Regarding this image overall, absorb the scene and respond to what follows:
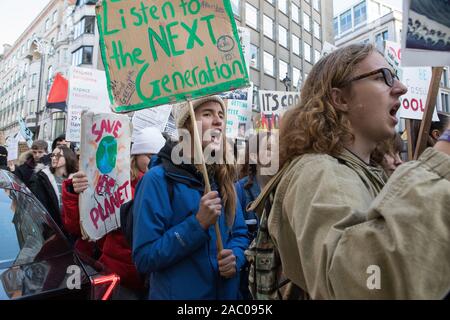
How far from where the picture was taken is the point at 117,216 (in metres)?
2.89

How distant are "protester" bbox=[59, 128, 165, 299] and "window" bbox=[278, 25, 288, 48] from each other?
28828 mm

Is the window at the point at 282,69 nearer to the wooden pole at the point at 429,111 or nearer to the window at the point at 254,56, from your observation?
the window at the point at 254,56

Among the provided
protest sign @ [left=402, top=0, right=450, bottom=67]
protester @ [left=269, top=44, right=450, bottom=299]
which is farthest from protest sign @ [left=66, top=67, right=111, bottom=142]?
protester @ [left=269, top=44, right=450, bottom=299]

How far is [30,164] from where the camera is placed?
588 centimetres

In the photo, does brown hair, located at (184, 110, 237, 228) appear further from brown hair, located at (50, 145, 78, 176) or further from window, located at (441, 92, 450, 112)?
window, located at (441, 92, 450, 112)

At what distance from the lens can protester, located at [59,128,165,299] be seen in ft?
8.74

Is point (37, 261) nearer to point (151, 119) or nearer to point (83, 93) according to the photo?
point (151, 119)

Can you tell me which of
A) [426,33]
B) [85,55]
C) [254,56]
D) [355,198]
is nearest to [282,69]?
[254,56]

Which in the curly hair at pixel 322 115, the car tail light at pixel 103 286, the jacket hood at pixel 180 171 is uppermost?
the curly hair at pixel 322 115

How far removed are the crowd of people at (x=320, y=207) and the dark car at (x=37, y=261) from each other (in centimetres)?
27

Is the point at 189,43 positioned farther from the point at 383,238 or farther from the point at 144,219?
the point at 383,238

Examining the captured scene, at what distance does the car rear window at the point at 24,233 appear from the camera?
5.87 ft

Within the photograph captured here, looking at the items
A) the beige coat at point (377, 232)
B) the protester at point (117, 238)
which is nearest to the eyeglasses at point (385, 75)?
the beige coat at point (377, 232)
